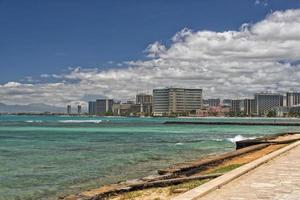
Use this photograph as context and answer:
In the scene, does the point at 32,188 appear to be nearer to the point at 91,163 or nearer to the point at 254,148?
the point at 91,163

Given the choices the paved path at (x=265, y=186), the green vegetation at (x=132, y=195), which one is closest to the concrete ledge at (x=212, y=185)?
the paved path at (x=265, y=186)

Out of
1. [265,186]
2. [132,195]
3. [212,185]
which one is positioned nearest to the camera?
[212,185]

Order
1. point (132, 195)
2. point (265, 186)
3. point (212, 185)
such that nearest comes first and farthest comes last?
point (212, 185) < point (265, 186) < point (132, 195)

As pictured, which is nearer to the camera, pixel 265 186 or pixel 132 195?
pixel 265 186

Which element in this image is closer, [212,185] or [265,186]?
[212,185]

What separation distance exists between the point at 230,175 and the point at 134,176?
10.9 meters

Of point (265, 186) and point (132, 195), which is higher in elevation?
point (265, 186)

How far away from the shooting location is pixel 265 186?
1230 centimetres

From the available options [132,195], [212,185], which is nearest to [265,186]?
Result: [212,185]

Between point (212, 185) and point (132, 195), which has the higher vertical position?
point (212, 185)

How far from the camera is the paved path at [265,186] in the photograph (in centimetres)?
1096

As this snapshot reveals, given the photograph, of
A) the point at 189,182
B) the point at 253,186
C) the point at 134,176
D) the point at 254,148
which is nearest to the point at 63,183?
the point at 134,176

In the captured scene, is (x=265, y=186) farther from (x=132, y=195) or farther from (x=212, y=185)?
(x=132, y=195)

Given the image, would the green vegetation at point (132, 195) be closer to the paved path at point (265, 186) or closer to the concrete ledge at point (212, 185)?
the concrete ledge at point (212, 185)
